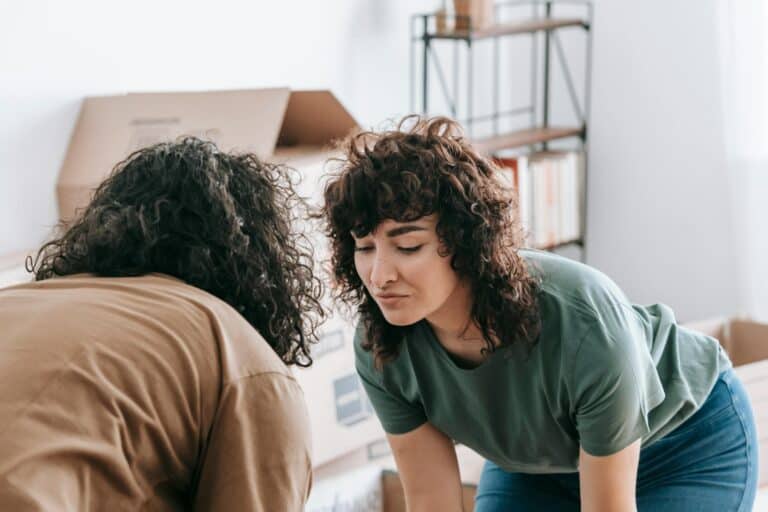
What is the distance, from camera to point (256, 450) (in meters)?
1.10

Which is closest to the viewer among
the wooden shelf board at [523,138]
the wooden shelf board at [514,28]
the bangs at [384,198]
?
the bangs at [384,198]

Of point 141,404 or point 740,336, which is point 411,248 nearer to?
point 141,404

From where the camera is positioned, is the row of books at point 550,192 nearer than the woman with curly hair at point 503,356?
No

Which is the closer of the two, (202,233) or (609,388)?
(202,233)

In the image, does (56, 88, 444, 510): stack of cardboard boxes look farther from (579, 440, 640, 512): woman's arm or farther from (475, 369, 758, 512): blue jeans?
(579, 440, 640, 512): woman's arm

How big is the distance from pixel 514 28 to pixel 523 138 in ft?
1.08

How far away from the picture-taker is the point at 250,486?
42.7 inches

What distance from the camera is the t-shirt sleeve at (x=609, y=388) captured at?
138 centimetres

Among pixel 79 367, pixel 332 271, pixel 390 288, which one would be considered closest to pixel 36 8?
pixel 332 271

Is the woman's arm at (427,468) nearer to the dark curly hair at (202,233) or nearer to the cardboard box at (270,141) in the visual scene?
the dark curly hair at (202,233)

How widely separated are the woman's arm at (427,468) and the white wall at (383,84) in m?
1.05

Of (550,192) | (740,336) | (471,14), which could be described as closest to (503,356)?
(740,336)

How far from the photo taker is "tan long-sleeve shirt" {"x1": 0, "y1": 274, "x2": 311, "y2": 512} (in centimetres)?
100

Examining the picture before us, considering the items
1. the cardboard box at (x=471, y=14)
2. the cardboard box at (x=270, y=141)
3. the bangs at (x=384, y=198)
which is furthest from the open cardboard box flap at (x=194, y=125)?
the cardboard box at (x=471, y=14)
